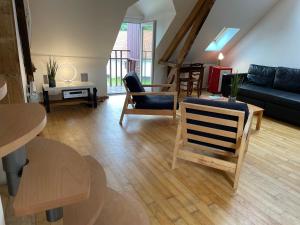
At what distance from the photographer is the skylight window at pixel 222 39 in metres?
5.74

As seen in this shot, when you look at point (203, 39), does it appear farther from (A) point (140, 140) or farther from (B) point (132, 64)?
(A) point (140, 140)

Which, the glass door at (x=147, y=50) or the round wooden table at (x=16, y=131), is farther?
the glass door at (x=147, y=50)

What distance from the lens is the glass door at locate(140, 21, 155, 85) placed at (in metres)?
5.43

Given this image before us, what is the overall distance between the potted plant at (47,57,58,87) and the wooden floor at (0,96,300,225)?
73 centimetres

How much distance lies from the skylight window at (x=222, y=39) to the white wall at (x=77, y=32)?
280cm

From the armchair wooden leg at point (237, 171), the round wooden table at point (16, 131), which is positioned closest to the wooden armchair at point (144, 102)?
the armchair wooden leg at point (237, 171)

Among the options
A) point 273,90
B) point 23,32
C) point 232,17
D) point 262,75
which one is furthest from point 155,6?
point 23,32

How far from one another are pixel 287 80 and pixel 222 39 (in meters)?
2.27

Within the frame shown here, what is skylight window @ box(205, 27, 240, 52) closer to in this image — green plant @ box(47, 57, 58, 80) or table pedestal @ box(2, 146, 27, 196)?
green plant @ box(47, 57, 58, 80)

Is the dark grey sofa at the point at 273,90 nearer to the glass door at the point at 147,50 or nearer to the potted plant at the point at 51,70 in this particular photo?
the glass door at the point at 147,50

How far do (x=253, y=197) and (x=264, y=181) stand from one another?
0.33 m

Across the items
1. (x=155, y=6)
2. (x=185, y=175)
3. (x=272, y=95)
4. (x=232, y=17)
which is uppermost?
(x=155, y=6)

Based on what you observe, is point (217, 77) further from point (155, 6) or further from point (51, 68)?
point (51, 68)

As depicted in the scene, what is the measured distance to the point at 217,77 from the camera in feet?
19.5
